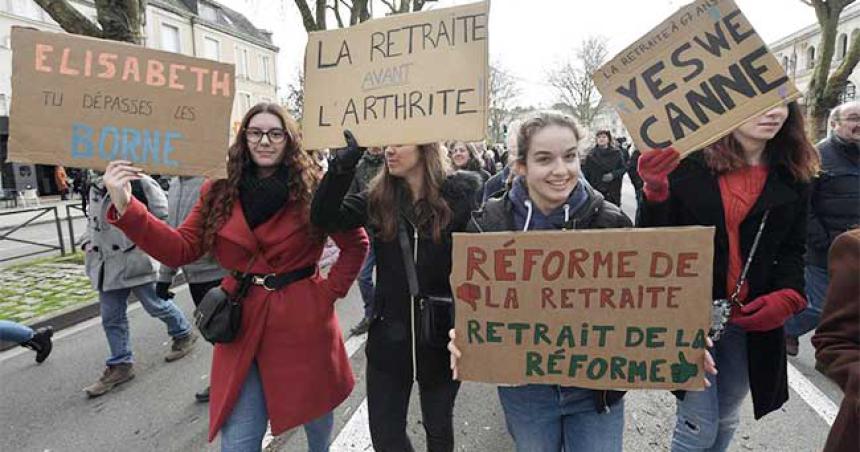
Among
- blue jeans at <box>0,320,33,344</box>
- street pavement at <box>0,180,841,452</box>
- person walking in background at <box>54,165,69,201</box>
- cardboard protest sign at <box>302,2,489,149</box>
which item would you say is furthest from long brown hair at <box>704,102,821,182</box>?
person walking in background at <box>54,165,69,201</box>

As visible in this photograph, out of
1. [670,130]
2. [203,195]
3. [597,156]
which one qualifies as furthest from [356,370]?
[597,156]

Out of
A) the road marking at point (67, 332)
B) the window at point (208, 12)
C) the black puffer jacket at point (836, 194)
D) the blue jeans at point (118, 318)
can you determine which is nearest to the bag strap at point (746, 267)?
the black puffer jacket at point (836, 194)

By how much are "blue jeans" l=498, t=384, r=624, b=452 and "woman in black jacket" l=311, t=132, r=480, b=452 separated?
0.38 m

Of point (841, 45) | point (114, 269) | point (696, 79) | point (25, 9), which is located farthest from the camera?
point (841, 45)

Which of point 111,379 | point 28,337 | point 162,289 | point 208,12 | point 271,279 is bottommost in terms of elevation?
point 111,379

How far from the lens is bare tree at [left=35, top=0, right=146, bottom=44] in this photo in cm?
584

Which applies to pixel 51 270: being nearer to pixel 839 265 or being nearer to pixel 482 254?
pixel 482 254

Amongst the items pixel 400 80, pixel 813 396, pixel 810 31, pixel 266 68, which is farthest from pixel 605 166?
pixel 810 31

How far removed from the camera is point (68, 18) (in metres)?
5.84

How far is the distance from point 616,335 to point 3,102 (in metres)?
30.1

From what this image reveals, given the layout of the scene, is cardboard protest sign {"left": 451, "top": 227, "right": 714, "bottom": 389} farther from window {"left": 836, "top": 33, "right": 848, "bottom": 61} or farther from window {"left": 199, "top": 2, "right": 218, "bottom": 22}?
window {"left": 836, "top": 33, "right": 848, "bottom": 61}

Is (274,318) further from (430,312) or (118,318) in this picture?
(118,318)

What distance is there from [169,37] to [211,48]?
344cm

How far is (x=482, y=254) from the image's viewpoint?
1.68m
